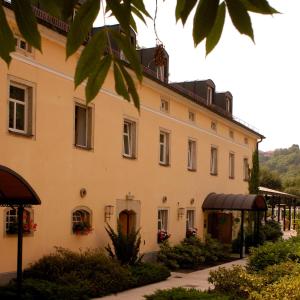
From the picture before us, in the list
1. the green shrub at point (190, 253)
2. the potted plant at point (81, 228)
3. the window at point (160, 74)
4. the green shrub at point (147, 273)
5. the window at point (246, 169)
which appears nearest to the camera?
the green shrub at point (147, 273)

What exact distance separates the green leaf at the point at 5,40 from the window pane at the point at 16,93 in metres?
11.9

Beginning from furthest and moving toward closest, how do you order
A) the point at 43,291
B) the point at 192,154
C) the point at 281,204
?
the point at 281,204 → the point at 192,154 → the point at 43,291

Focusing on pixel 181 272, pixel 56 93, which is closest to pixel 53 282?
pixel 56 93

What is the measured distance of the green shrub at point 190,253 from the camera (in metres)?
19.6

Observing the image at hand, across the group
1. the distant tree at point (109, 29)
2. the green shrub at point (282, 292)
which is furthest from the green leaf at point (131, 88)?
the green shrub at point (282, 292)

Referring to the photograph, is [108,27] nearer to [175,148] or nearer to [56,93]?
[56,93]

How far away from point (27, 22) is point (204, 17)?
549 millimetres

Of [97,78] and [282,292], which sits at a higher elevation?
[97,78]

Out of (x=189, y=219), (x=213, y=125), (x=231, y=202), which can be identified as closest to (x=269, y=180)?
(x=213, y=125)

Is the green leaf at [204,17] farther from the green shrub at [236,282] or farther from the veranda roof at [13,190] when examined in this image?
the green shrub at [236,282]

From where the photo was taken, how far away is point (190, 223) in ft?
78.1

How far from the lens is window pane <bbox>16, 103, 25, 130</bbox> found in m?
13.5

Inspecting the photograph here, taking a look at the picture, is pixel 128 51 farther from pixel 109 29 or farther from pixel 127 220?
pixel 127 220

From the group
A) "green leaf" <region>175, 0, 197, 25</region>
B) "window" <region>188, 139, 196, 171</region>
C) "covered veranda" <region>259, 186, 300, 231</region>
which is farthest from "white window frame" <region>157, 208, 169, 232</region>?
"green leaf" <region>175, 0, 197, 25</region>
